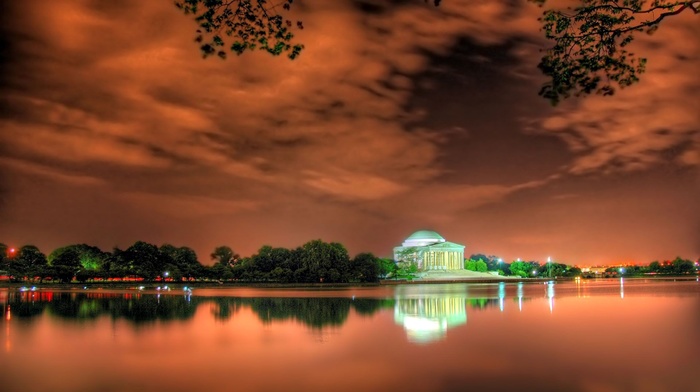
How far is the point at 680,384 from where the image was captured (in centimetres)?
1941

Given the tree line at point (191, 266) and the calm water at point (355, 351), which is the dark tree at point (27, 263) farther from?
the calm water at point (355, 351)

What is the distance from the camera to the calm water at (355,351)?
65.4 ft

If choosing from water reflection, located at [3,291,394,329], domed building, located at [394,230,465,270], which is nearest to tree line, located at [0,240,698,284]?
domed building, located at [394,230,465,270]

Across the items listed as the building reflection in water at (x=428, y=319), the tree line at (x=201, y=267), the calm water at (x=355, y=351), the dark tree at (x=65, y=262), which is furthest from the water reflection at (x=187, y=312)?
the dark tree at (x=65, y=262)

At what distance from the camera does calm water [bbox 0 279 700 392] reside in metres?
19.9

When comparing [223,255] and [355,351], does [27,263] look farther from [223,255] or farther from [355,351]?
[355,351]

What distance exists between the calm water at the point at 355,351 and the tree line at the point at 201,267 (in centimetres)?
6835

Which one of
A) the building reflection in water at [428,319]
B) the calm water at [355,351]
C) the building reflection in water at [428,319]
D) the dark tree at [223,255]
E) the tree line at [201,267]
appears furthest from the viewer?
the dark tree at [223,255]

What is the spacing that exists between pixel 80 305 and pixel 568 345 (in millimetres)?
40458

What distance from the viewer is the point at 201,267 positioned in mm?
119375

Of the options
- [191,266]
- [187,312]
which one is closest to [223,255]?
[191,266]

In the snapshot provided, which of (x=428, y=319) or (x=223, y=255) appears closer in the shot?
(x=428, y=319)

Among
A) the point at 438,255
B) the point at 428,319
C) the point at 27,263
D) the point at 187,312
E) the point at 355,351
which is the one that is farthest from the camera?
the point at 438,255

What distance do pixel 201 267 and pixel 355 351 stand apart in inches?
3860
